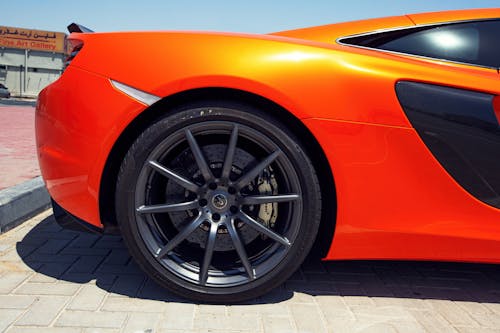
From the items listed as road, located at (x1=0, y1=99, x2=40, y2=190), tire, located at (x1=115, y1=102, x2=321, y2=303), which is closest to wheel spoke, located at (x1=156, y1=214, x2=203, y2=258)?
tire, located at (x1=115, y1=102, x2=321, y2=303)

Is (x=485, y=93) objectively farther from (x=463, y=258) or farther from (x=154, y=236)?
(x=154, y=236)

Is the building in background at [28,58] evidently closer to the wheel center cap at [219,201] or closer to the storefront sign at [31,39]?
the storefront sign at [31,39]

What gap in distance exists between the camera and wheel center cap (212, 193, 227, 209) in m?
1.90

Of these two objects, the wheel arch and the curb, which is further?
the curb

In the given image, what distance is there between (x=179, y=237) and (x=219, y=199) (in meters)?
0.25

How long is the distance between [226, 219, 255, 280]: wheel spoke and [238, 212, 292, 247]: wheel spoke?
6 cm

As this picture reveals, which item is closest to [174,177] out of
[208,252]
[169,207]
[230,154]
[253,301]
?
[169,207]

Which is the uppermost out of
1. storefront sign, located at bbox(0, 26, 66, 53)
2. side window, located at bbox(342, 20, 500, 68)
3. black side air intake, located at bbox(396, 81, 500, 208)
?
storefront sign, located at bbox(0, 26, 66, 53)

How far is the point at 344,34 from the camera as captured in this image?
6.98 feet

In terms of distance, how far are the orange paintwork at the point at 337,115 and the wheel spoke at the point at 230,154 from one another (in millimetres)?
205

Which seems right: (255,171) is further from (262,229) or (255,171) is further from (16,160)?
(16,160)

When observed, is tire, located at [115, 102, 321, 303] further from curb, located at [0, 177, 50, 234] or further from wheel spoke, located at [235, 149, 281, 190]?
curb, located at [0, 177, 50, 234]

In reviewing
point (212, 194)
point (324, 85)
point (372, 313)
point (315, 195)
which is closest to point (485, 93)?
point (324, 85)

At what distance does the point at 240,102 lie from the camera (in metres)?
1.87
